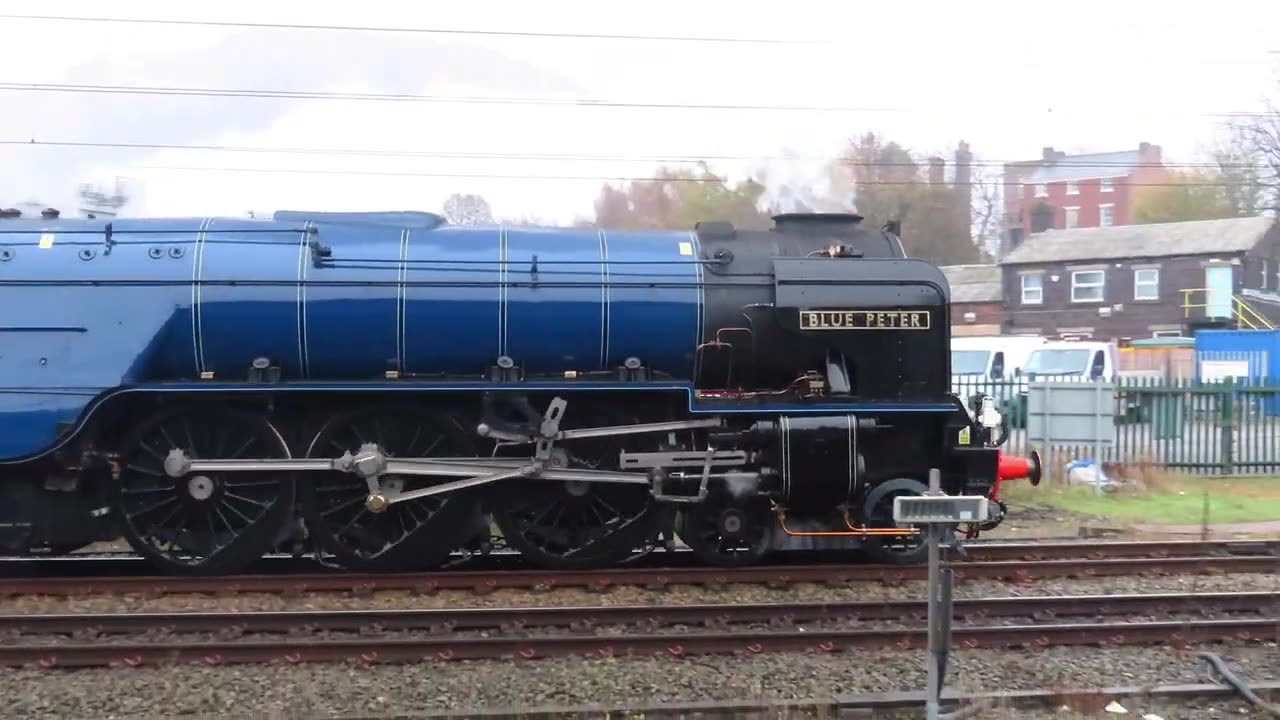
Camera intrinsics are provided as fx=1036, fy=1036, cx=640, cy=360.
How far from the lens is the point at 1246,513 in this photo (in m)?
13.2

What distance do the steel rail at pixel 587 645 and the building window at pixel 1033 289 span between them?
33.0 meters

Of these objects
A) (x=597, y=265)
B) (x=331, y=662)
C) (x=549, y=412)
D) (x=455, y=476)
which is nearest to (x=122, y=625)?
(x=331, y=662)

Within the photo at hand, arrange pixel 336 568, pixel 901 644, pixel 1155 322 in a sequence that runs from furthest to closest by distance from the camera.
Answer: pixel 1155 322 → pixel 336 568 → pixel 901 644

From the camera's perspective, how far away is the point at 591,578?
8.53 metres

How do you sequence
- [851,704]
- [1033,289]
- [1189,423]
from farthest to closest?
[1033,289] → [1189,423] → [851,704]

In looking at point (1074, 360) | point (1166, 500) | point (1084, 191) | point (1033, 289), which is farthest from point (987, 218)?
point (1166, 500)

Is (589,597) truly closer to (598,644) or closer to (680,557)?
(598,644)

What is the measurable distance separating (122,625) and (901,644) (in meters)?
5.51

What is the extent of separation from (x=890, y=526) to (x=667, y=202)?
72.1 feet

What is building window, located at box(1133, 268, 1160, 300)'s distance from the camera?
36.5 m

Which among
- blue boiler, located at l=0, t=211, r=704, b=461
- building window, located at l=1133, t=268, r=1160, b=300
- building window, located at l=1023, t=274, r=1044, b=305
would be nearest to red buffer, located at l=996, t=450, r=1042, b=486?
blue boiler, located at l=0, t=211, r=704, b=461

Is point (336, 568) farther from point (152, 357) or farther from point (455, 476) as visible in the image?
point (152, 357)

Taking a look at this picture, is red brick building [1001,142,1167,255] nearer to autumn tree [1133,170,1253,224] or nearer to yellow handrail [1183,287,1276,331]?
autumn tree [1133,170,1253,224]

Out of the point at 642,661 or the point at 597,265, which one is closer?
the point at 642,661
